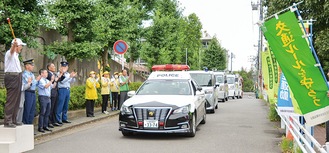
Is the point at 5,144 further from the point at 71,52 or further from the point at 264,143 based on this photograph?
the point at 71,52

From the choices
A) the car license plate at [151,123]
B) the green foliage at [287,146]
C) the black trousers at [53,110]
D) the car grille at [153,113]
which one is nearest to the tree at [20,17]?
the black trousers at [53,110]

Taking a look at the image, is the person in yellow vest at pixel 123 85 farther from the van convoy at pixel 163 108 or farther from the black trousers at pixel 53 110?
the black trousers at pixel 53 110

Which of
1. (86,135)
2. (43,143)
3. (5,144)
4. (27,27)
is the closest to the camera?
(5,144)

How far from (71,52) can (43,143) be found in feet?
23.3

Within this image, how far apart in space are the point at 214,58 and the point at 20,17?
51.9 meters

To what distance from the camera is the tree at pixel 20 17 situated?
11.4 m

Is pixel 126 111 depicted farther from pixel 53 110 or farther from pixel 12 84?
pixel 12 84

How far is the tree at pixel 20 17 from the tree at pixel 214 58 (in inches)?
1993

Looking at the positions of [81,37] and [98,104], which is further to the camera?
[98,104]

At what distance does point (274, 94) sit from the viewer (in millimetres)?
9938

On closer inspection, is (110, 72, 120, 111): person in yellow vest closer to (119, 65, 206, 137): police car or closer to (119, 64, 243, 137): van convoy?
(119, 64, 243, 137): van convoy

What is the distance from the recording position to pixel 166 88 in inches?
451

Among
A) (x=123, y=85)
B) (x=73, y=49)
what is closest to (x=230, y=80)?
(x=123, y=85)

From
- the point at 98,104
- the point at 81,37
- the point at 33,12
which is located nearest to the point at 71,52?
the point at 81,37
